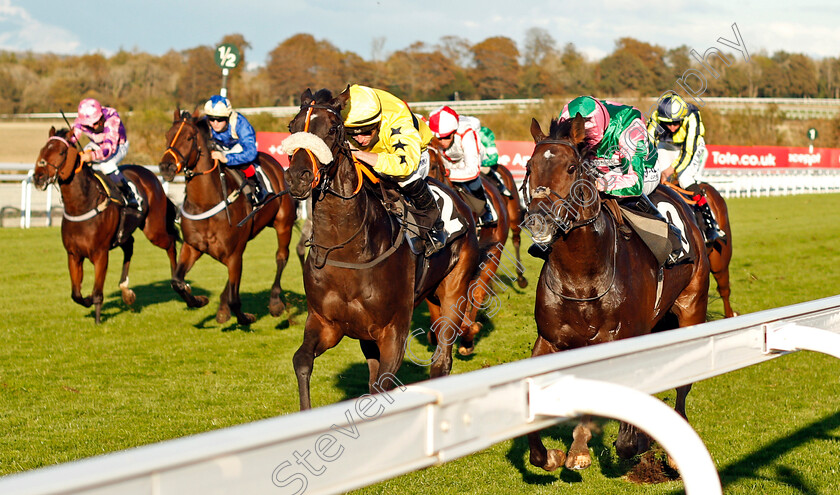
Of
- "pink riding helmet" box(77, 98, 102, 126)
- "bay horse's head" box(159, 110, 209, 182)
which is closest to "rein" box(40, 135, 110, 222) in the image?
"pink riding helmet" box(77, 98, 102, 126)

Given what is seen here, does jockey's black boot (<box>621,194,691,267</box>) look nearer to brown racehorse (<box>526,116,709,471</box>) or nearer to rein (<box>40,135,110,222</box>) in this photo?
brown racehorse (<box>526,116,709,471</box>)

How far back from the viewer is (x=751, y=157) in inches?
1142

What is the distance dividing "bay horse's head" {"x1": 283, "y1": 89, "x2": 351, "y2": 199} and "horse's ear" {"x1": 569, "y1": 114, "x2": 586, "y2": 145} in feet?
3.44

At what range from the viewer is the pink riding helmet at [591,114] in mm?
3730

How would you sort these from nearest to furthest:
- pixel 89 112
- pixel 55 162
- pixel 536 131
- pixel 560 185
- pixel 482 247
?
pixel 560 185 → pixel 536 131 → pixel 482 247 → pixel 55 162 → pixel 89 112

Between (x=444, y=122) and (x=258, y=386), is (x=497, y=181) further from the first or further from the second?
(x=258, y=386)

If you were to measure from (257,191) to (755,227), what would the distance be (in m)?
12.0

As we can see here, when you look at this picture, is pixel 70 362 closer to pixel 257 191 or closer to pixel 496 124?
pixel 257 191

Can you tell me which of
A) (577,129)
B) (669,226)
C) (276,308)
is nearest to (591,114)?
(577,129)

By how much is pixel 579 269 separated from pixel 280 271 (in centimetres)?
527

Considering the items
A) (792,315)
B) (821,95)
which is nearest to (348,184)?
(792,315)

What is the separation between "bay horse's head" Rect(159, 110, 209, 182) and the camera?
7.05 meters

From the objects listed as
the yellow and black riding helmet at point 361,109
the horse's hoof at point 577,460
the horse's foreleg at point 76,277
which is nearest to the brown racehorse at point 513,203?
the horse's foreleg at point 76,277

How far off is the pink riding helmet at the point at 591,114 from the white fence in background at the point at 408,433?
1.65 m
